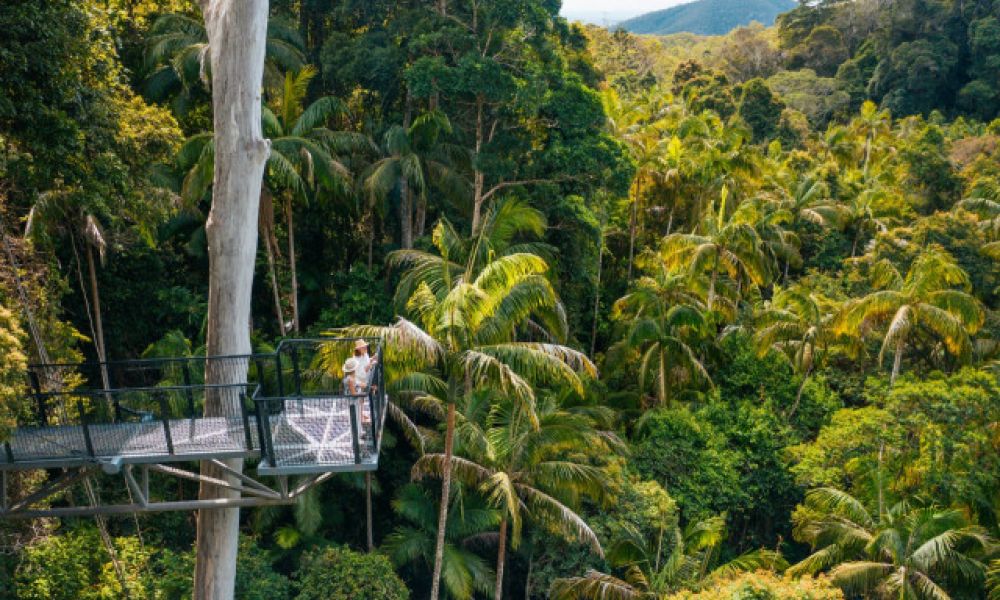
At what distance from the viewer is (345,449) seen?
8078 mm

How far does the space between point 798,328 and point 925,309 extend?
3631mm

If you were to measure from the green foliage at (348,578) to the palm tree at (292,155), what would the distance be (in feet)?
19.8

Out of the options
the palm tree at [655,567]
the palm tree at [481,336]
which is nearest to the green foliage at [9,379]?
the palm tree at [481,336]

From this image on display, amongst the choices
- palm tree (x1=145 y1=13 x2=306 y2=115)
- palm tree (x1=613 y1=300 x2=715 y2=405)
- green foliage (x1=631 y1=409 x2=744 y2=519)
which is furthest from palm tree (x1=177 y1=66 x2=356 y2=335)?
green foliage (x1=631 y1=409 x2=744 y2=519)

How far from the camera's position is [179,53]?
17.5 meters

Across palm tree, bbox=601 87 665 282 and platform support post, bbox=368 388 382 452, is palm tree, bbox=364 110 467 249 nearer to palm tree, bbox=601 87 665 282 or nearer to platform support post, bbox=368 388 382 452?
palm tree, bbox=601 87 665 282

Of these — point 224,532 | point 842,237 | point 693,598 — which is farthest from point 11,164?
point 842,237

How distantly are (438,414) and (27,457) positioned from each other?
7.77 metres

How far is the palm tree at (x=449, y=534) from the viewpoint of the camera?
15633mm

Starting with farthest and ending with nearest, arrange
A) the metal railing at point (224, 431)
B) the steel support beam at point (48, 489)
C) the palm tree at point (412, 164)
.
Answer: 1. the palm tree at point (412, 164)
2. the steel support beam at point (48, 489)
3. the metal railing at point (224, 431)

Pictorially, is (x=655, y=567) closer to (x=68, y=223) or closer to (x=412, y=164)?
(x=412, y=164)

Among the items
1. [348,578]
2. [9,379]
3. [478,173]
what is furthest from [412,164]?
[9,379]

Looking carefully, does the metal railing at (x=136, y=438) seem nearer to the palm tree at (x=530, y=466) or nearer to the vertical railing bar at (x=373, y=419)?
the vertical railing bar at (x=373, y=419)

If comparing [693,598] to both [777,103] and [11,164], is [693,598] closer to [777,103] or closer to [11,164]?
[11,164]
